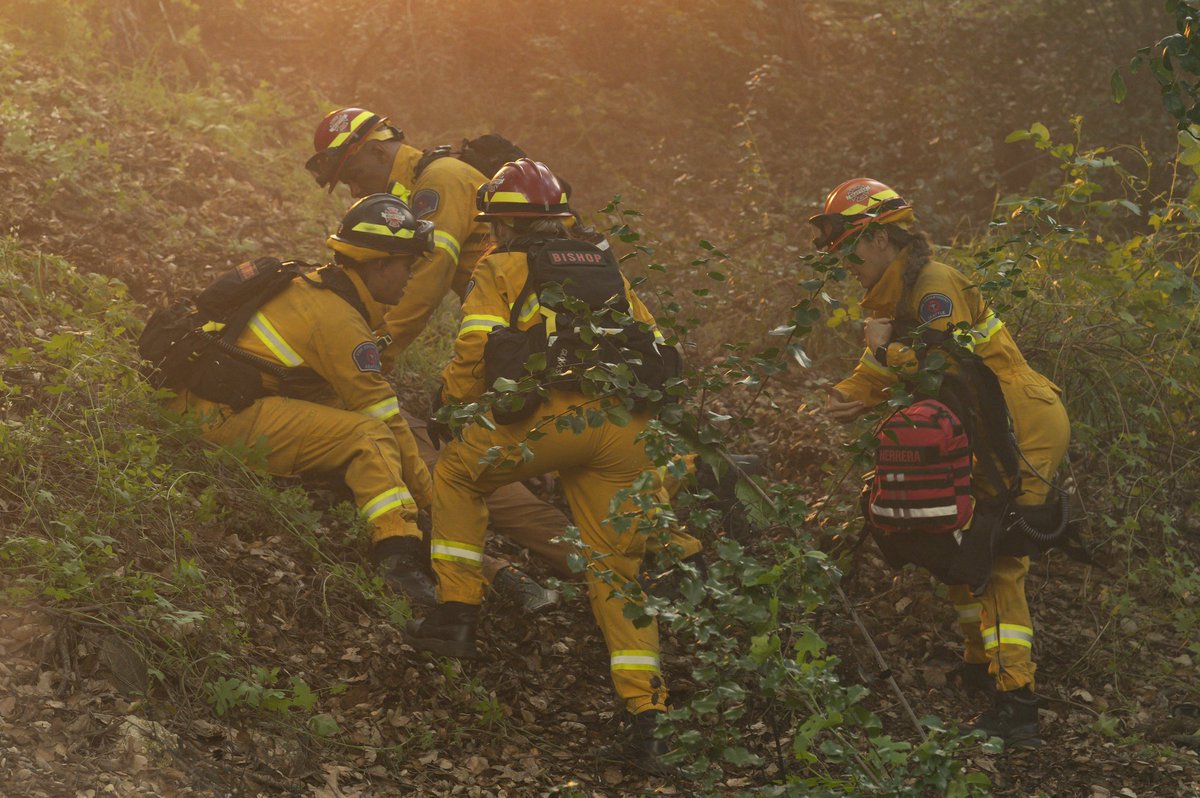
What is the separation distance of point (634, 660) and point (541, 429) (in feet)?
3.49

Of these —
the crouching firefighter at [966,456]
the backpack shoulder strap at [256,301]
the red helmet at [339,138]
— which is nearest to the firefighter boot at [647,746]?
the crouching firefighter at [966,456]

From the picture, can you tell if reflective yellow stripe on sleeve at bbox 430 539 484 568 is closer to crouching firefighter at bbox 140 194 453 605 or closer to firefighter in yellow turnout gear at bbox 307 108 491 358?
crouching firefighter at bbox 140 194 453 605

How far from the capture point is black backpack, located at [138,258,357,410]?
19.7 ft

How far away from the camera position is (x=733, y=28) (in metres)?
12.1

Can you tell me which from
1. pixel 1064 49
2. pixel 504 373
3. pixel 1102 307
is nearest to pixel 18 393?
pixel 504 373

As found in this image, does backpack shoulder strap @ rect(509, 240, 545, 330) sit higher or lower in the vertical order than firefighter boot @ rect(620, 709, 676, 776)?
higher

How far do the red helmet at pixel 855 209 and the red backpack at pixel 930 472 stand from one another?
36.0 inches

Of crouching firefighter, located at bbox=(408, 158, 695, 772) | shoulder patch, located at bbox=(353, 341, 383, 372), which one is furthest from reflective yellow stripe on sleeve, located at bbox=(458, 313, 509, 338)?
shoulder patch, located at bbox=(353, 341, 383, 372)

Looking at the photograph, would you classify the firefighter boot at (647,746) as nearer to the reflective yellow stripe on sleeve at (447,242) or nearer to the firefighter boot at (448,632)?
the firefighter boot at (448,632)

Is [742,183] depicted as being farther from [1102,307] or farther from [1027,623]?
[1027,623]

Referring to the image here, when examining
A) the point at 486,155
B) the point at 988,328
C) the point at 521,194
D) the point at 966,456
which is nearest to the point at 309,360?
the point at 521,194

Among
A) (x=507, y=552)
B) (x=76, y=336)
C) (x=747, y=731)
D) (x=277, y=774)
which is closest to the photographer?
(x=277, y=774)

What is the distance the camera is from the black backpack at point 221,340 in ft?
19.7

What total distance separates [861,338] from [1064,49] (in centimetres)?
480
